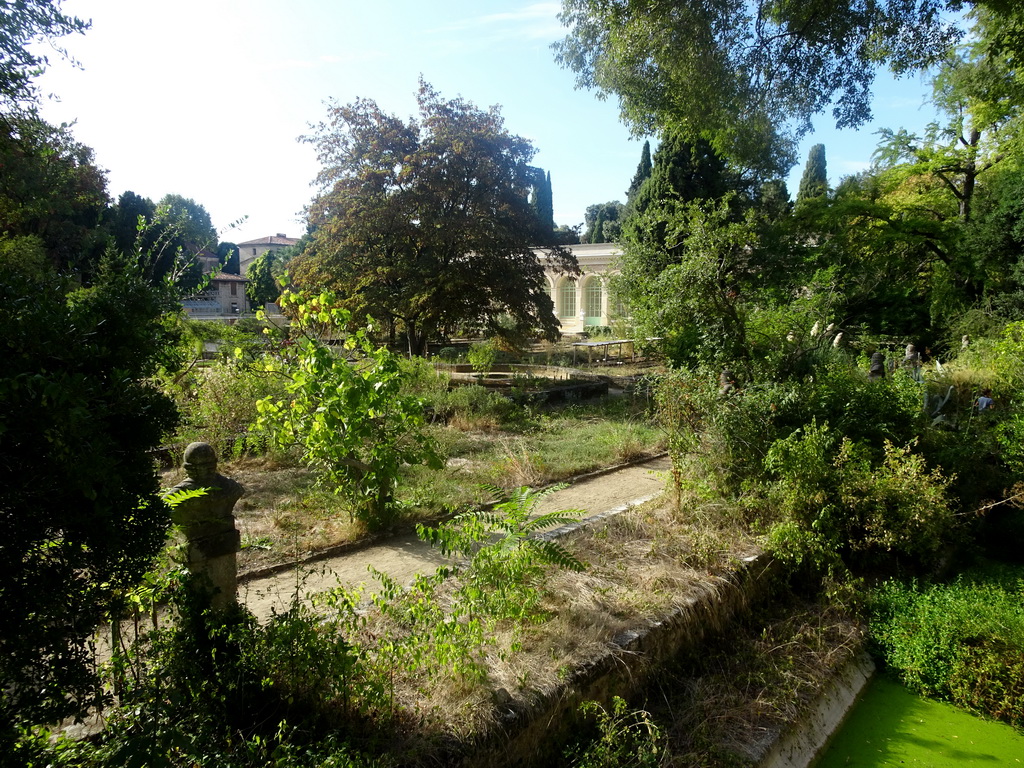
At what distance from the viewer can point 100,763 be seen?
2.16m

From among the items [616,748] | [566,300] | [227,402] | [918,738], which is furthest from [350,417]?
[566,300]

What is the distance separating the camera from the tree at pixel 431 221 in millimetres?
15008

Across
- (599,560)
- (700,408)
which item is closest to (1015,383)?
(700,408)

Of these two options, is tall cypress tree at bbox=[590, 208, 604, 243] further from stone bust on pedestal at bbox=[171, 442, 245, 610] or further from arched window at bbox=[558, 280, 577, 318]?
stone bust on pedestal at bbox=[171, 442, 245, 610]

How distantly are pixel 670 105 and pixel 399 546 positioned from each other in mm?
8064

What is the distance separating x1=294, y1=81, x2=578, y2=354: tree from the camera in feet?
49.2

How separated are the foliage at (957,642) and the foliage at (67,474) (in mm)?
5292

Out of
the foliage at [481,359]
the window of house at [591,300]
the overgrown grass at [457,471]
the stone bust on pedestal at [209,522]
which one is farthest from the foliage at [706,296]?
the window of house at [591,300]

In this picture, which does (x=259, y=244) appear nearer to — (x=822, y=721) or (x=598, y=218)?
(x=598, y=218)

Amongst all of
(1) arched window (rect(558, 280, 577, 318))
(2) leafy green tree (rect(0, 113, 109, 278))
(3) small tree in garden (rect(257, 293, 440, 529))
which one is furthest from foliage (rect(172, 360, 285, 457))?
(1) arched window (rect(558, 280, 577, 318))

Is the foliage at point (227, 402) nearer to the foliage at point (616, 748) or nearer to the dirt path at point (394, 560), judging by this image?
Result: the dirt path at point (394, 560)

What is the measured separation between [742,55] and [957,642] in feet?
25.3

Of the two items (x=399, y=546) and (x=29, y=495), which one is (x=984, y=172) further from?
(x=29, y=495)

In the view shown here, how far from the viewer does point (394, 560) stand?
17.5 feet
